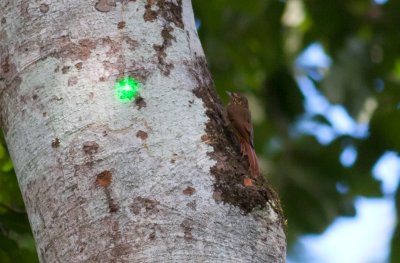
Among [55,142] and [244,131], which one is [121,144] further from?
[244,131]

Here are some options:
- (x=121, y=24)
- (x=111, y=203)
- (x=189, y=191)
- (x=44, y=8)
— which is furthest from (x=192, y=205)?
(x=44, y=8)

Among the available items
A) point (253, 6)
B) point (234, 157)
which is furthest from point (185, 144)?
point (253, 6)

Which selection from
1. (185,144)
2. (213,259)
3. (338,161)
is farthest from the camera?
(338,161)

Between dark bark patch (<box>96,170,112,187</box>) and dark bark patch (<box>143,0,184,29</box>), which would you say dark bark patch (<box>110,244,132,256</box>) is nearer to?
dark bark patch (<box>96,170,112,187</box>)

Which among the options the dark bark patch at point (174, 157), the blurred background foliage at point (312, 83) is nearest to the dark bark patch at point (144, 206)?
the dark bark patch at point (174, 157)

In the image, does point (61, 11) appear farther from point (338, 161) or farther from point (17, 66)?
point (338, 161)

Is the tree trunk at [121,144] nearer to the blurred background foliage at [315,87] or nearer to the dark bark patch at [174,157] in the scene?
the dark bark patch at [174,157]
